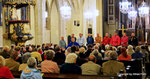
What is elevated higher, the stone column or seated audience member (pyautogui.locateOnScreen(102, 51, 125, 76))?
the stone column

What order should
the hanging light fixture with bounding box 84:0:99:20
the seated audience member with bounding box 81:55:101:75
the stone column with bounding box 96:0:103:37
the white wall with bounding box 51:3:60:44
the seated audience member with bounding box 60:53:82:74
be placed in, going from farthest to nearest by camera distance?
1. the white wall with bounding box 51:3:60:44
2. the stone column with bounding box 96:0:103:37
3. the hanging light fixture with bounding box 84:0:99:20
4. the seated audience member with bounding box 81:55:101:75
5. the seated audience member with bounding box 60:53:82:74

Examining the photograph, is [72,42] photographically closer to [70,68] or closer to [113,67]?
[113,67]

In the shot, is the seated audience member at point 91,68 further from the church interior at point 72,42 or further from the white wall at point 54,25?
the white wall at point 54,25

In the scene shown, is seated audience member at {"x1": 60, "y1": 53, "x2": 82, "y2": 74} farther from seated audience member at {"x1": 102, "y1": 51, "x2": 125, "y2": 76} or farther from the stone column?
the stone column

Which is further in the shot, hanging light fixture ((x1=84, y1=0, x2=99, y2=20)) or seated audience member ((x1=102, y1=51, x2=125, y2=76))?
hanging light fixture ((x1=84, y1=0, x2=99, y2=20))

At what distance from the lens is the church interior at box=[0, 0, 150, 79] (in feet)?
21.3

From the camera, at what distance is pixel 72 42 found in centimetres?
1603

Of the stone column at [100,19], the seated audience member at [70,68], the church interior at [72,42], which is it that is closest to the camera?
the seated audience member at [70,68]

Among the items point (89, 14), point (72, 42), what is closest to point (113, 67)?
point (72, 42)

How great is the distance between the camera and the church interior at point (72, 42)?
6.48 metres

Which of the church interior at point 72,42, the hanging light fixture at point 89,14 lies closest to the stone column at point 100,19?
the church interior at point 72,42

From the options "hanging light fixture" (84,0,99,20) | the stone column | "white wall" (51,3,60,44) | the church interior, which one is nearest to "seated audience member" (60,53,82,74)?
the church interior

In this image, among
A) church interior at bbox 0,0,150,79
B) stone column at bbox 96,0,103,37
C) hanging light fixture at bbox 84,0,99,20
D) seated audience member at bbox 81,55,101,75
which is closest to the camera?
church interior at bbox 0,0,150,79

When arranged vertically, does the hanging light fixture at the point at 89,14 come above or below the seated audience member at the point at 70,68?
above
